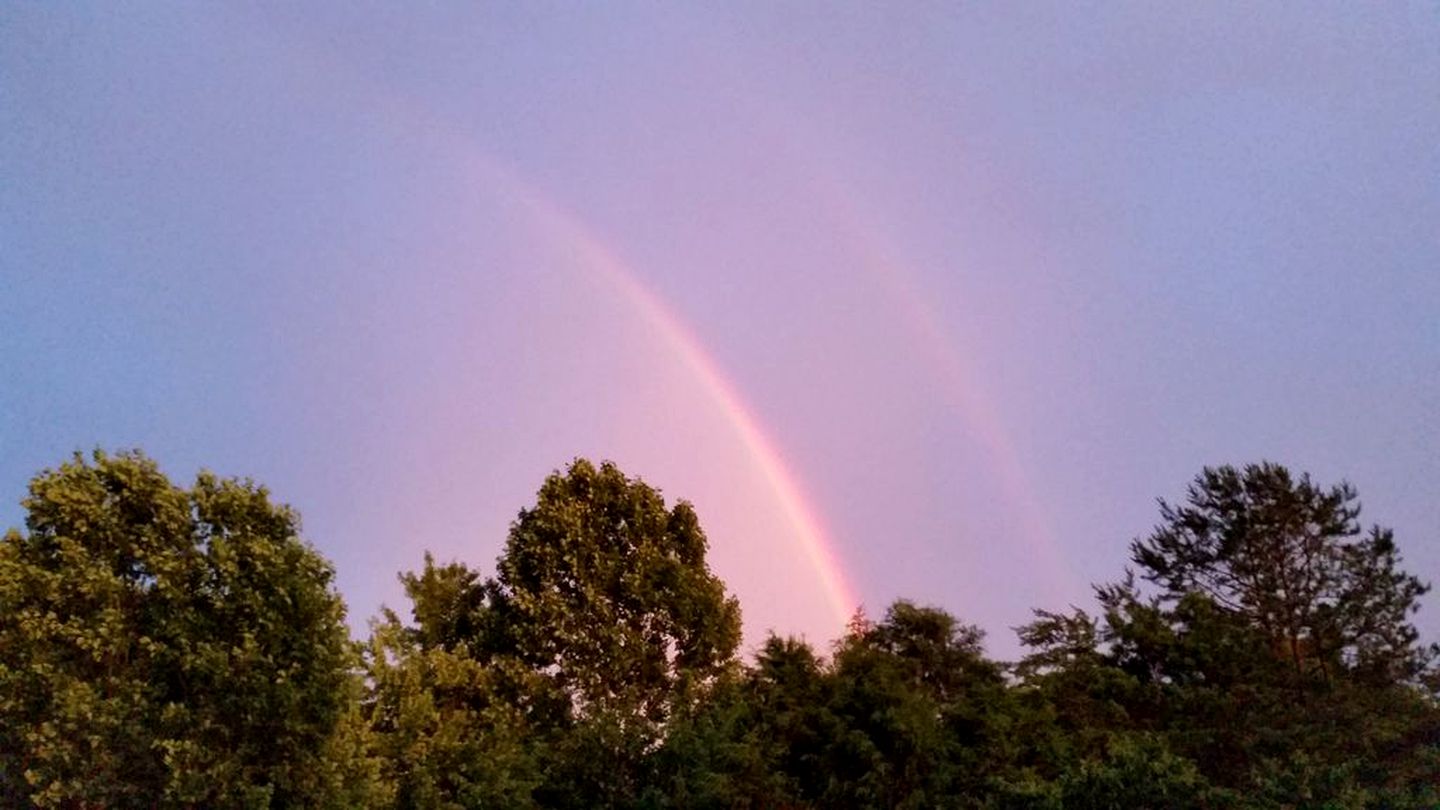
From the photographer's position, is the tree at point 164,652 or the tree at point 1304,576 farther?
the tree at point 1304,576

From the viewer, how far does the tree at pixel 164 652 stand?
86.2 ft

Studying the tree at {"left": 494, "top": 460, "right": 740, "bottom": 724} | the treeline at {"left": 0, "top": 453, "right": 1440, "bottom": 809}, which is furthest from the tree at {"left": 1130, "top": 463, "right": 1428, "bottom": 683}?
the tree at {"left": 494, "top": 460, "right": 740, "bottom": 724}

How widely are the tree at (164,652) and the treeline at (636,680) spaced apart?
72 mm

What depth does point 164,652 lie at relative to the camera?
88.6 feet

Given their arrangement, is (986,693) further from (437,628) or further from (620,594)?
(437,628)

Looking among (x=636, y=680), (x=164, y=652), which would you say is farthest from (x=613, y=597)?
(x=164, y=652)

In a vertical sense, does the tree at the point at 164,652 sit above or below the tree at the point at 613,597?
below

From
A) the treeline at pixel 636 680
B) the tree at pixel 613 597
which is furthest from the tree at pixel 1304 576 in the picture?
the tree at pixel 613 597

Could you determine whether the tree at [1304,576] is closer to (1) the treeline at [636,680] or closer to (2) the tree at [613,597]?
(1) the treeline at [636,680]

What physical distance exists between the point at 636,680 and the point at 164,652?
57.3ft

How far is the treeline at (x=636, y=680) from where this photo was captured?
26.9 meters

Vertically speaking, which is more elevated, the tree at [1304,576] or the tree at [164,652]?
the tree at [1304,576]

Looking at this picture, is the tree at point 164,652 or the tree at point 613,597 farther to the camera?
the tree at point 613,597

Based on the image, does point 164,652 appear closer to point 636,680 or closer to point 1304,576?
point 636,680
